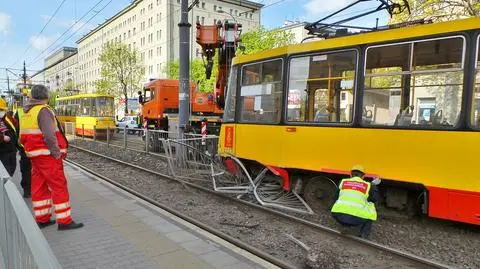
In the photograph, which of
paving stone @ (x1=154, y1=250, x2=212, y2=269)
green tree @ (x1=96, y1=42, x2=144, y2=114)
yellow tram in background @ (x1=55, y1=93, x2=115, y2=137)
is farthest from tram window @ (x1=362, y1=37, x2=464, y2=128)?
green tree @ (x1=96, y1=42, x2=144, y2=114)

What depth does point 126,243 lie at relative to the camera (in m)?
4.89

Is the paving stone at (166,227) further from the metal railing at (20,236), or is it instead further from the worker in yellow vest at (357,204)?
the metal railing at (20,236)

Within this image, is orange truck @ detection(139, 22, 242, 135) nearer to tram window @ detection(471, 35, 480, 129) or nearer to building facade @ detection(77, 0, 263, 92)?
tram window @ detection(471, 35, 480, 129)

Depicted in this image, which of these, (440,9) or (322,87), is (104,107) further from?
(322,87)

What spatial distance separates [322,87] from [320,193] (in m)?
1.86

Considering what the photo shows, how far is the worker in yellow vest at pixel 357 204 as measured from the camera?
5.44 meters

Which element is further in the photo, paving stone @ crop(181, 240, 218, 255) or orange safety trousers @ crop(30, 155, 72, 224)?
orange safety trousers @ crop(30, 155, 72, 224)

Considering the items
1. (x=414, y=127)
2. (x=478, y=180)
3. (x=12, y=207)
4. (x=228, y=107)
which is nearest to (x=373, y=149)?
(x=414, y=127)

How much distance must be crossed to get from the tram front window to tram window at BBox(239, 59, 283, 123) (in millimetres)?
18932

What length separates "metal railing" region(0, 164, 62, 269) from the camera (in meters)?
1.63

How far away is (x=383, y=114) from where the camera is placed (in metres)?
6.17

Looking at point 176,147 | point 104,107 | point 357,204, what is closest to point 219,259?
point 357,204

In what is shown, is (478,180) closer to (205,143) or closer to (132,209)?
(132,209)

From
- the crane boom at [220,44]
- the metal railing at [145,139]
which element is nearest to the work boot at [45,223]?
the metal railing at [145,139]
